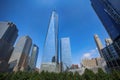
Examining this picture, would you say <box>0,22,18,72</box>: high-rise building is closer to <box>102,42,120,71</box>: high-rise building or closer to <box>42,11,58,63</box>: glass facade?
<box>42,11,58,63</box>: glass facade

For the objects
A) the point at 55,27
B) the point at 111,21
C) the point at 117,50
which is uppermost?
the point at 55,27

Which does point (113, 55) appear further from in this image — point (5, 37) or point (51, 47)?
point (5, 37)

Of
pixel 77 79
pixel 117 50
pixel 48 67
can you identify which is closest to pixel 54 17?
pixel 48 67

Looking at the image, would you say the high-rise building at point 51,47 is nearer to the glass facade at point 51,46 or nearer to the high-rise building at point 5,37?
the glass facade at point 51,46

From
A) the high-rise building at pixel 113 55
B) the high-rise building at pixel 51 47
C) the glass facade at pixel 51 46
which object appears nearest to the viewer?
the high-rise building at pixel 113 55

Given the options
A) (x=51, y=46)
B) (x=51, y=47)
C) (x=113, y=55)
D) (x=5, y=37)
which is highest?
(x=5, y=37)

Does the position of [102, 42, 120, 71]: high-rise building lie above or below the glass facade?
below

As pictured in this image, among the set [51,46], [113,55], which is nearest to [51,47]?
[51,46]

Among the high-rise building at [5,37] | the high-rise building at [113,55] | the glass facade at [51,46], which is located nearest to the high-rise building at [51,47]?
the glass facade at [51,46]

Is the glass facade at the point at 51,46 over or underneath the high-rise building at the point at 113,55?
over

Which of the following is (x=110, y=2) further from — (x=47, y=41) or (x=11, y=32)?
(x=11, y=32)

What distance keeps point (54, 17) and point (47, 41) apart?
57.3 m

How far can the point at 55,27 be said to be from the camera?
587 ft

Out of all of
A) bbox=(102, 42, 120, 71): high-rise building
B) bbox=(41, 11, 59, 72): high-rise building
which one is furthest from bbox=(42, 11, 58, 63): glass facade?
bbox=(102, 42, 120, 71): high-rise building
